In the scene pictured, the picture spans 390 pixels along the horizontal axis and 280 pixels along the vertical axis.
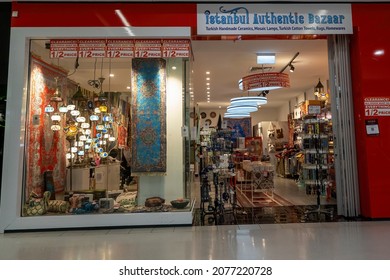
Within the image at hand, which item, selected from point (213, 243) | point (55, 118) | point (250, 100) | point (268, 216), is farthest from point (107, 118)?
point (250, 100)

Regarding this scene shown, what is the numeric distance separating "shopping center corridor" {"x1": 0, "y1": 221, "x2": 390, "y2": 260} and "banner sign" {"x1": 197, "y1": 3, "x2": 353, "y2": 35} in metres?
3.31

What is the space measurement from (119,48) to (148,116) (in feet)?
4.27

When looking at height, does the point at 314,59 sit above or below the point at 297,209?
above

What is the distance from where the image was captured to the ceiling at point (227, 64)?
5285 mm

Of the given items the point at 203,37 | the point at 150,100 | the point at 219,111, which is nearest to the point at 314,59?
the point at 203,37

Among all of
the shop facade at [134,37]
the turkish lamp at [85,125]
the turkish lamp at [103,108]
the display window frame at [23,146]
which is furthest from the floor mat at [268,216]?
the turkish lamp at [85,125]

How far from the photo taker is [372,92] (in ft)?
15.4

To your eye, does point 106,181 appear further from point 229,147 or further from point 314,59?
point 314,59

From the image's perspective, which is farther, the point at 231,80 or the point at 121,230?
the point at 231,80

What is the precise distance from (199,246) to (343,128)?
133 inches

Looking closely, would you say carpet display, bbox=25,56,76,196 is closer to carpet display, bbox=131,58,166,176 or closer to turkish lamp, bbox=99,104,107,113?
turkish lamp, bbox=99,104,107,113

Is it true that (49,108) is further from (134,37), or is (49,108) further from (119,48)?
(134,37)

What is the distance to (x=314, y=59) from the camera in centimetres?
759

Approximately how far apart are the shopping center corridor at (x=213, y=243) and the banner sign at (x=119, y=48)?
9.74 ft
